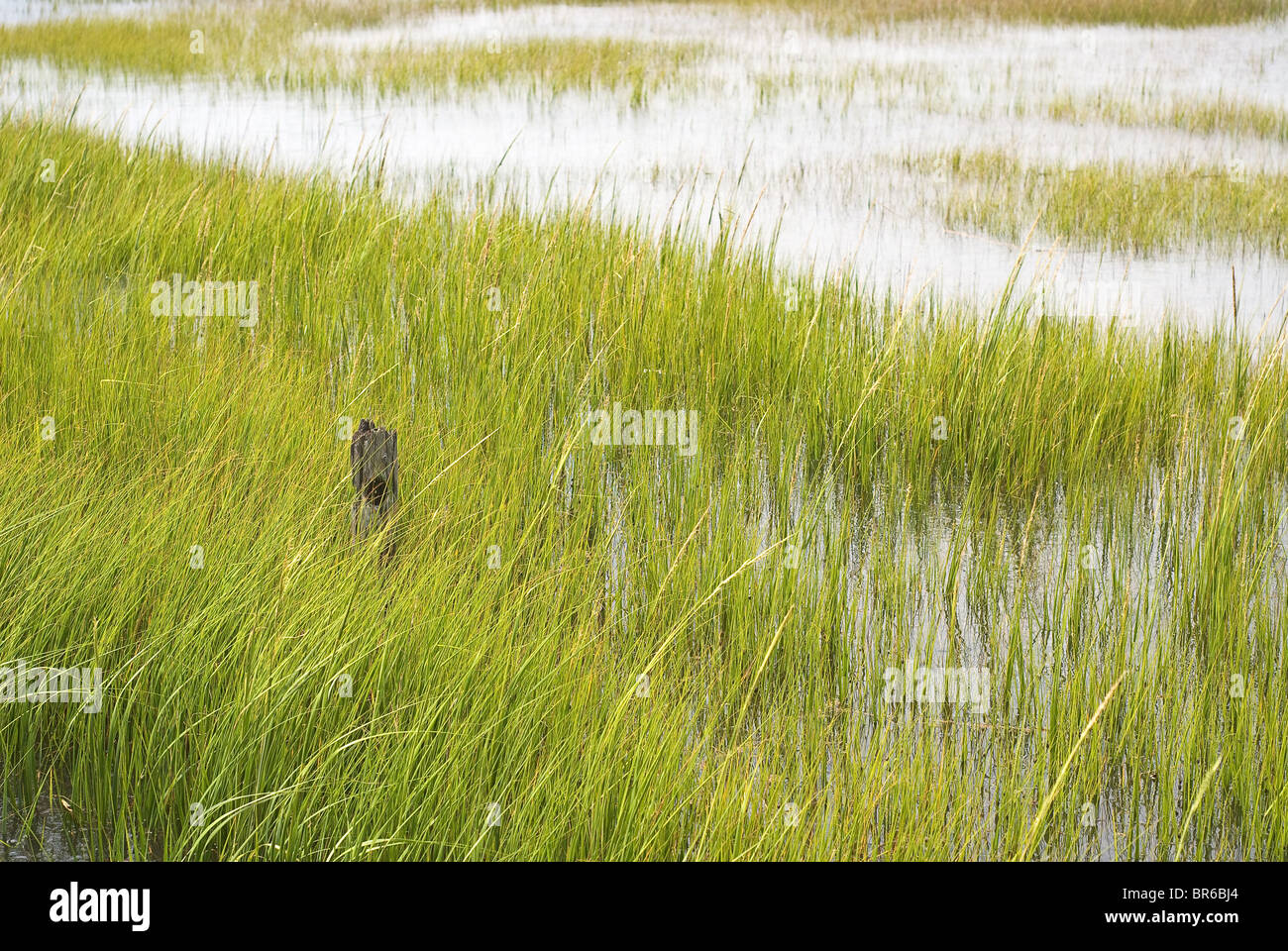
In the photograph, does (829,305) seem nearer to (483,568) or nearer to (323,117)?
(483,568)

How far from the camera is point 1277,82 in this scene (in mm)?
13023

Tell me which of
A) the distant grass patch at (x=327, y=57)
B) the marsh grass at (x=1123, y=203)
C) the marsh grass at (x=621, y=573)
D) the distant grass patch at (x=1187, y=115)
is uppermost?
the distant grass patch at (x=327, y=57)

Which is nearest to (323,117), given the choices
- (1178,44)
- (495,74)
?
(495,74)

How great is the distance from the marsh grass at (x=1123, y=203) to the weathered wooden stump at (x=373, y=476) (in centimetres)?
643

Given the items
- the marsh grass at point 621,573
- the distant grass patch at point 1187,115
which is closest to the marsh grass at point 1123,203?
the distant grass patch at point 1187,115

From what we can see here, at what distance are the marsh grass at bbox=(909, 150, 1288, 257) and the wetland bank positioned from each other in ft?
1.12

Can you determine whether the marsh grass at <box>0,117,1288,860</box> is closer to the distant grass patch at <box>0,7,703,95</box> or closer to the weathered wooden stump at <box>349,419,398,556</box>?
the weathered wooden stump at <box>349,419,398,556</box>

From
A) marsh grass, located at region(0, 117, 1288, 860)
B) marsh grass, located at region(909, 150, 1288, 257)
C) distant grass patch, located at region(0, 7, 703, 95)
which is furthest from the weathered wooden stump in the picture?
distant grass patch, located at region(0, 7, 703, 95)

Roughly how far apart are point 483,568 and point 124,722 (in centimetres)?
108

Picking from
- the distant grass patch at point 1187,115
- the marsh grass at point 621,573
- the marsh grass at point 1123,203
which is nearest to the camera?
the marsh grass at point 621,573

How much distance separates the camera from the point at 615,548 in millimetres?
3578

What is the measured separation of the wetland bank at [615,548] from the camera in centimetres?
221

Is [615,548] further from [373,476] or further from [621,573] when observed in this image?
[373,476]

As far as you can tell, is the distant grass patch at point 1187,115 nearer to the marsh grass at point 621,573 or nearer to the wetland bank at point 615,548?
the wetland bank at point 615,548
